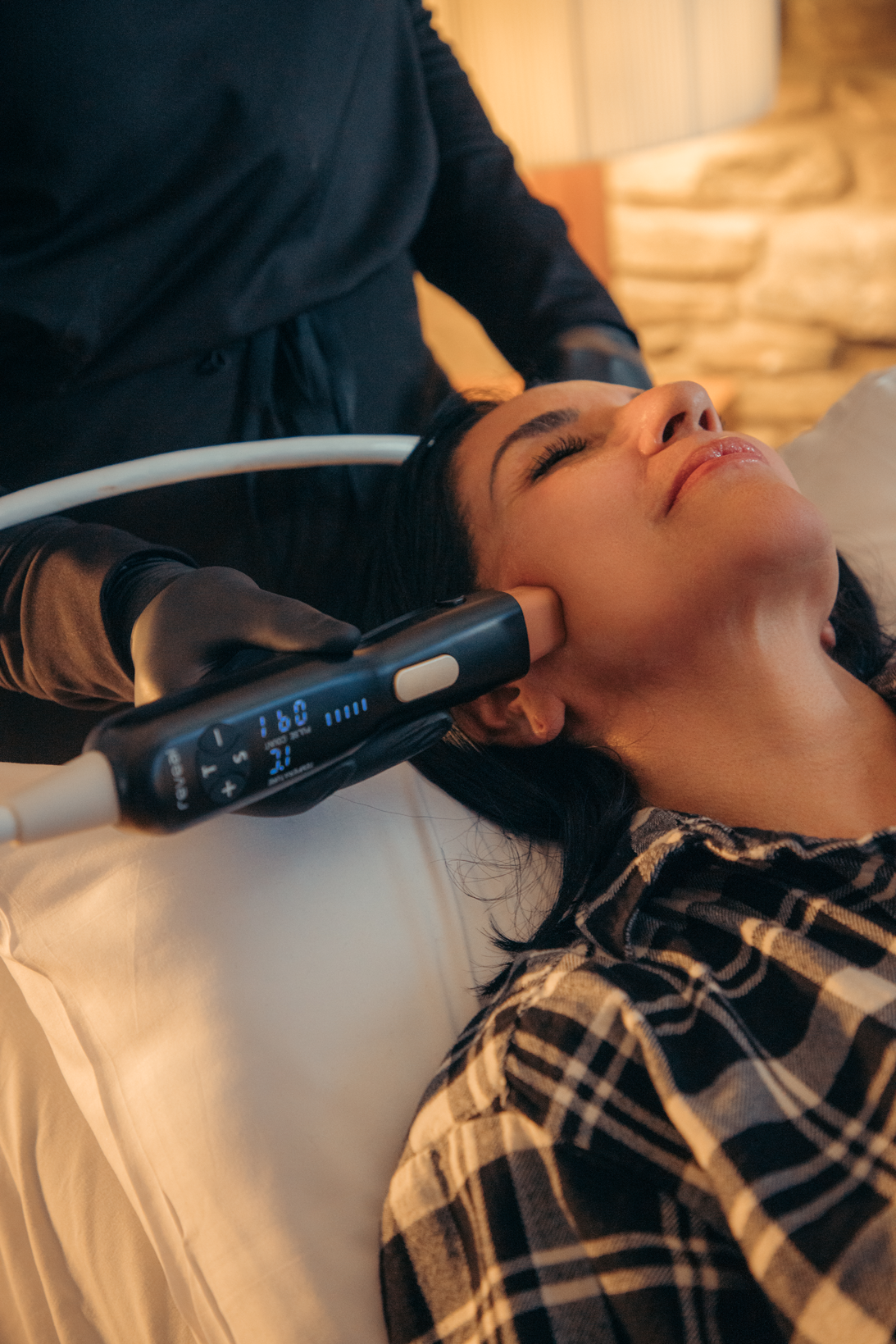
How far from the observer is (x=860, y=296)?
1.82 metres

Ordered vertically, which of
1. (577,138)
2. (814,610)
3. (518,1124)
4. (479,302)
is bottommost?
→ (518,1124)

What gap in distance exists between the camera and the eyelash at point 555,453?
0.86 metres

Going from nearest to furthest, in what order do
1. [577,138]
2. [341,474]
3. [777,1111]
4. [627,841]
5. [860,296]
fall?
[777,1111], [627,841], [341,474], [577,138], [860,296]

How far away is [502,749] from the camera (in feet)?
2.90

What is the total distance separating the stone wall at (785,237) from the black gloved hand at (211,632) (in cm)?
128

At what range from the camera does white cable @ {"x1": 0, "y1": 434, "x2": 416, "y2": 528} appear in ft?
2.38

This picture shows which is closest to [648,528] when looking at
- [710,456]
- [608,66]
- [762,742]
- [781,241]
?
[710,456]

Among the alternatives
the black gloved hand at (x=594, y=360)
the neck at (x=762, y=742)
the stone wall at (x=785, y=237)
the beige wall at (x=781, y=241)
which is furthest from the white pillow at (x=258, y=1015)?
the stone wall at (x=785, y=237)

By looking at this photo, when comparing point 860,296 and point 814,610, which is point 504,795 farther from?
point 860,296

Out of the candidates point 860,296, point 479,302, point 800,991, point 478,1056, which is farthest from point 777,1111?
point 860,296

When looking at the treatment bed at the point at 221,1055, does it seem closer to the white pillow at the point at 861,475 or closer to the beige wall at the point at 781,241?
the white pillow at the point at 861,475

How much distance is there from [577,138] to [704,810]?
1.09 meters

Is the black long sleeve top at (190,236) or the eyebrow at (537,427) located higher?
the black long sleeve top at (190,236)

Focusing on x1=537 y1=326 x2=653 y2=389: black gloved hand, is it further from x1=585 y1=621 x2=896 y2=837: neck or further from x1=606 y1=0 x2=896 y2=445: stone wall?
x1=606 y1=0 x2=896 y2=445: stone wall
